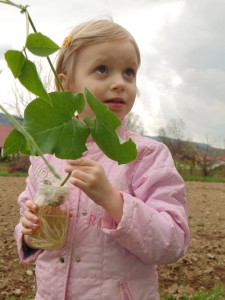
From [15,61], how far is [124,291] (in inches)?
33.5

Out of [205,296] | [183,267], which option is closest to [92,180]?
[205,296]

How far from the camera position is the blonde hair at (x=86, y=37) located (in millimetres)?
1356

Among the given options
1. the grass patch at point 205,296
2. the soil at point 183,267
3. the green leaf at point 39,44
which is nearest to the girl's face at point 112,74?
the green leaf at point 39,44

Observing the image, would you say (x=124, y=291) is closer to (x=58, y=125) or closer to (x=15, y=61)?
(x=58, y=125)

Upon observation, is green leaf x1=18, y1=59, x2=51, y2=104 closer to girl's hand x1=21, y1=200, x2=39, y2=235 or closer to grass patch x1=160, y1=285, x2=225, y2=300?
girl's hand x1=21, y1=200, x2=39, y2=235

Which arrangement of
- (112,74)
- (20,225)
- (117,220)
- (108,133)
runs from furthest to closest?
(20,225) < (112,74) < (117,220) < (108,133)

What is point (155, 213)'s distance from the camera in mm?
1227

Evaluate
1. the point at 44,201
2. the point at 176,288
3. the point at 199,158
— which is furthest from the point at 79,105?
the point at 199,158

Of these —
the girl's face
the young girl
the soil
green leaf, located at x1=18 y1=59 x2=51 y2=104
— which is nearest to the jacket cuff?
the young girl

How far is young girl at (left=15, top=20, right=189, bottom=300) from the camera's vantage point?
1.21 metres

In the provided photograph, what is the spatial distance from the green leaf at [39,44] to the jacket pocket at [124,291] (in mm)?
826

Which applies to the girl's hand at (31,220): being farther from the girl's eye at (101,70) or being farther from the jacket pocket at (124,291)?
the girl's eye at (101,70)

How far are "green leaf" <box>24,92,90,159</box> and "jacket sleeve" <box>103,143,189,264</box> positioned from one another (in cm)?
39

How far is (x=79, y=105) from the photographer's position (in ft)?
2.67
